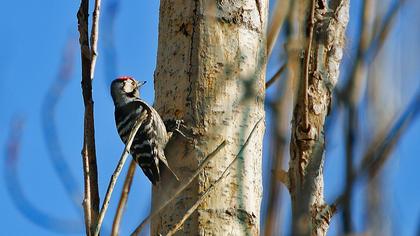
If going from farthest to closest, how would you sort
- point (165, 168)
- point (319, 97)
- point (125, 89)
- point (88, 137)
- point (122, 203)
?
point (125, 89), point (319, 97), point (165, 168), point (88, 137), point (122, 203)

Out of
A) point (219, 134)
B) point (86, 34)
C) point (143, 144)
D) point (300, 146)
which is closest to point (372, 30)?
point (86, 34)

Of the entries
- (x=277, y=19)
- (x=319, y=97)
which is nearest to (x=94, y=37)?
(x=277, y=19)

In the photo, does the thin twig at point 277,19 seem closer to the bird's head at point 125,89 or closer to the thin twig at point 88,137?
the thin twig at point 88,137

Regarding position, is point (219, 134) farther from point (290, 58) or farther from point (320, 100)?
point (290, 58)

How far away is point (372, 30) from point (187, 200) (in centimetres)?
164

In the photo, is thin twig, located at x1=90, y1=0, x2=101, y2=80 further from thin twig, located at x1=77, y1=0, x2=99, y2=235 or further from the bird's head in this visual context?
the bird's head

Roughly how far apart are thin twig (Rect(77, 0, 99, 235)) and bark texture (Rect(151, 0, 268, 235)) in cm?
66

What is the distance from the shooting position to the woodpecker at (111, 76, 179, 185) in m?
3.31

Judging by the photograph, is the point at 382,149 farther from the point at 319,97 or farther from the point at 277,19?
the point at 319,97

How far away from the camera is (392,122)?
1.23 m

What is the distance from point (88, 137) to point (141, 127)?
7.59 ft

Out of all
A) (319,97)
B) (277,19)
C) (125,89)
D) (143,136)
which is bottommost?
(277,19)

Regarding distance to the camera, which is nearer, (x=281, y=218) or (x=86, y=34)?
(x=281, y=218)

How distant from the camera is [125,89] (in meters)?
5.37
